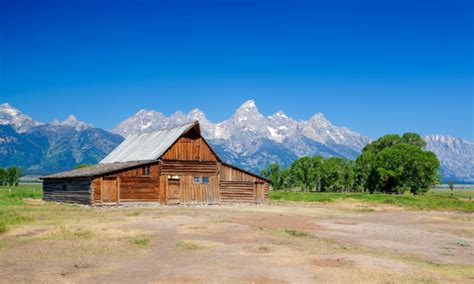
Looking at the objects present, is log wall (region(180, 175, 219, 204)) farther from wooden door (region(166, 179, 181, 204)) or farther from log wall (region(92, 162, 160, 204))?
log wall (region(92, 162, 160, 204))

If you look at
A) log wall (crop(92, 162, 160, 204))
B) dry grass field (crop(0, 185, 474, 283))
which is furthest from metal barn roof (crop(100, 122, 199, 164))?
dry grass field (crop(0, 185, 474, 283))

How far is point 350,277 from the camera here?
15672mm

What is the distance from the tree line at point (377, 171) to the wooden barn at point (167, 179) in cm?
3805

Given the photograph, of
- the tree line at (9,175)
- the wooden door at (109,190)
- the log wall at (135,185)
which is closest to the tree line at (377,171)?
the log wall at (135,185)

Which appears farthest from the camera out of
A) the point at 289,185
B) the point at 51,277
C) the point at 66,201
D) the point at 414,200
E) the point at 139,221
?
the point at 289,185

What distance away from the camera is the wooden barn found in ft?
166

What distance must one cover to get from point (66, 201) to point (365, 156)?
7528 centimetres

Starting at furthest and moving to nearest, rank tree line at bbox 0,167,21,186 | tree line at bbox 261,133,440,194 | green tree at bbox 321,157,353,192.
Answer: tree line at bbox 0,167,21,186 → green tree at bbox 321,157,353,192 → tree line at bbox 261,133,440,194

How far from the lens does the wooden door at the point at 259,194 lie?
198ft

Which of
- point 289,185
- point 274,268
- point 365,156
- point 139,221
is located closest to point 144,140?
point 139,221

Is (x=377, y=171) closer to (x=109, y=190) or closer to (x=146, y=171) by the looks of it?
(x=146, y=171)

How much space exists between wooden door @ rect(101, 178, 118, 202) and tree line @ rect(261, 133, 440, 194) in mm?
49469

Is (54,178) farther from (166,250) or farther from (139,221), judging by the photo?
(166,250)

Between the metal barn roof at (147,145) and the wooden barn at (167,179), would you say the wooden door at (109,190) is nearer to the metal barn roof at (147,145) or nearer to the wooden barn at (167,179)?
the wooden barn at (167,179)
